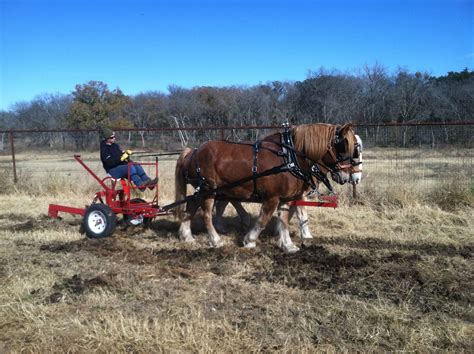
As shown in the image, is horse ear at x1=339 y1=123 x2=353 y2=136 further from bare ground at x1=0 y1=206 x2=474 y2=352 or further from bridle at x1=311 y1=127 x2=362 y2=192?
bare ground at x1=0 y1=206 x2=474 y2=352

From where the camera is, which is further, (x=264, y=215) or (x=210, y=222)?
(x=210, y=222)

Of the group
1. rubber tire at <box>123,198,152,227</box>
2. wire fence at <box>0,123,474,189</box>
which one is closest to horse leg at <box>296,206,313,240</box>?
wire fence at <box>0,123,474,189</box>

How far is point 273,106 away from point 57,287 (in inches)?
1472

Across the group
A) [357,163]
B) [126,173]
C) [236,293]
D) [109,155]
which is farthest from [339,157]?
[109,155]

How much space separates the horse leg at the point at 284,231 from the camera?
6.22 meters

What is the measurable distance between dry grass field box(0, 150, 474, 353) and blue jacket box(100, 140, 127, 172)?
3.93 ft

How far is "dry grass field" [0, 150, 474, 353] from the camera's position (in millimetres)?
3631

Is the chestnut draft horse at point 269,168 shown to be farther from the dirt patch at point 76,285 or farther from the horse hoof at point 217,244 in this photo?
the dirt patch at point 76,285

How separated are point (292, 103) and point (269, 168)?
115 feet

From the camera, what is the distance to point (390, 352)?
3402mm

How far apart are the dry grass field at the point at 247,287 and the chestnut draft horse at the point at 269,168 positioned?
0.70 m

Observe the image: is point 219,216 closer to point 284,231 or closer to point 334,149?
point 284,231

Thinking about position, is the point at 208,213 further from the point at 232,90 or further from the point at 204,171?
the point at 232,90

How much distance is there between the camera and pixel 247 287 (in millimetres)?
4816
